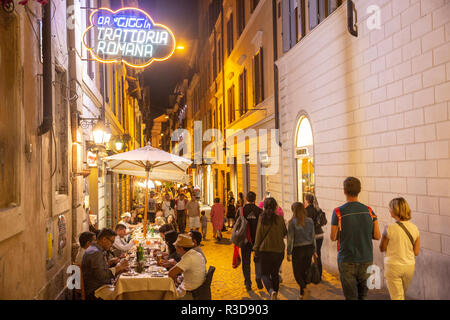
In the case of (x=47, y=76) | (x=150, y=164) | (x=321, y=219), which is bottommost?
(x=321, y=219)

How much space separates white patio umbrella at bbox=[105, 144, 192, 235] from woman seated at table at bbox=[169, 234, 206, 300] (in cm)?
376

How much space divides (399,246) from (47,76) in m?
4.92

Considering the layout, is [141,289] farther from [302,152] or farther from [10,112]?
[302,152]

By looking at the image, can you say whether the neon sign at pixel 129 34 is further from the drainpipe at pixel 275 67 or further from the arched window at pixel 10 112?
the arched window at pixel 10 112

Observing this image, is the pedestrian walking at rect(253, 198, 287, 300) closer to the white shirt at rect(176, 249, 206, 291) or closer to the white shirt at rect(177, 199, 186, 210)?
the white shirt at rect(176, 249, 206, 291)

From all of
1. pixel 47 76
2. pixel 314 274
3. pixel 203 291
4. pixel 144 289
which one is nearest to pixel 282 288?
pixel 314 274

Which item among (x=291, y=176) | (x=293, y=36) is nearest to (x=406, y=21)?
(x=293, y=36)

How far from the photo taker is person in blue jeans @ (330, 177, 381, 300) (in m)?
5.19

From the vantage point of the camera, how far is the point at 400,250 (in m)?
5.05

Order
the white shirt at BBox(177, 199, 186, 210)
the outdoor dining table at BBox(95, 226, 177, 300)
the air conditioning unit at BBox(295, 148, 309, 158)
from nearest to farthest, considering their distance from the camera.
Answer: the outdoor dining table at BBox(95, 226, 177, 300)
the air conditioning unit at BBox(295, 148, 309, 158)
the white shirt at BBox(177, 199, 186, 210)

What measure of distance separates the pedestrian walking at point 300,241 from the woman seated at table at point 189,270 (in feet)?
6.39

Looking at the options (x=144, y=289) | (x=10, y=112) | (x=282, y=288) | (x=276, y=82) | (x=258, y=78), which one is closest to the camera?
(x=10, y=112)

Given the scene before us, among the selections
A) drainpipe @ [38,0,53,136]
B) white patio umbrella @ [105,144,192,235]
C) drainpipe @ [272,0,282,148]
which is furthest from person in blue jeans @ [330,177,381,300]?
drainpipe @ [272,0,282,148]

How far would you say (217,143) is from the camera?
28.3 metres
